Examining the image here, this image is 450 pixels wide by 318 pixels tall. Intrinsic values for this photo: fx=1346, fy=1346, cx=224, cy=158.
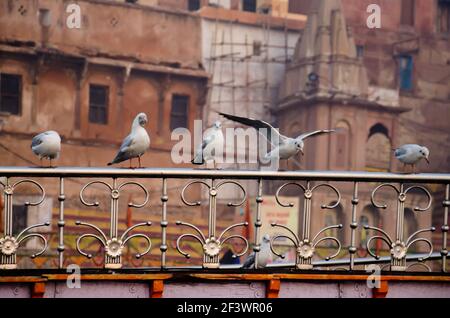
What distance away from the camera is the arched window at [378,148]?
4309 cm

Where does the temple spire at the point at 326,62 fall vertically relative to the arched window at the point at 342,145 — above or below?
above

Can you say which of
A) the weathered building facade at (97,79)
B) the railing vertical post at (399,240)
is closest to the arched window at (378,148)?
the weathered building facade at (97,79)

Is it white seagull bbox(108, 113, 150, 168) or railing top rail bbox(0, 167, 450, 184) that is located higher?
white seagull bbox(108, 113, 150, 168)

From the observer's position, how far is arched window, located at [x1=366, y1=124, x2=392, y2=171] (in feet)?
141

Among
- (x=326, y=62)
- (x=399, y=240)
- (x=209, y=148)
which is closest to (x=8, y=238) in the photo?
(x=209, y=148)

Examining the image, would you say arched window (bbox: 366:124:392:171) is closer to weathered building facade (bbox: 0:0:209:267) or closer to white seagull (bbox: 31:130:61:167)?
weathered building facade (bbox: 0:0:209:267)

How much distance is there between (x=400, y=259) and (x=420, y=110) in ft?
122

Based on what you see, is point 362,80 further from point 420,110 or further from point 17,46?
point 17,46

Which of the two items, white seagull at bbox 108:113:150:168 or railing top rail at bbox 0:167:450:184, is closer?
railing top rail at bbox 0:167:450:184

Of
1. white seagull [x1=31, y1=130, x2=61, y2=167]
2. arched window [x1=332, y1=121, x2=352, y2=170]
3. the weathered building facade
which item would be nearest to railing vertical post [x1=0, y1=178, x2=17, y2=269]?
white seagull [x1=31, y1=130, x2=61, y2=167]

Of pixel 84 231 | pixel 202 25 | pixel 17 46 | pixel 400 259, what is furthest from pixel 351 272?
pixel 202 25

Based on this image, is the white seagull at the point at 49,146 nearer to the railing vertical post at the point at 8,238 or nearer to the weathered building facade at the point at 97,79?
the railing vertical post at the point at 8,238

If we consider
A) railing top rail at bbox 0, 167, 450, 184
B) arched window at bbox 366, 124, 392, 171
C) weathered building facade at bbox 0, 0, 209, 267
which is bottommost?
railing top rail at bbox 0, 167, 450, 184

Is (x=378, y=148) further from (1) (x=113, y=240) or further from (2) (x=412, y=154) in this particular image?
(1) (x=113, y=240)
